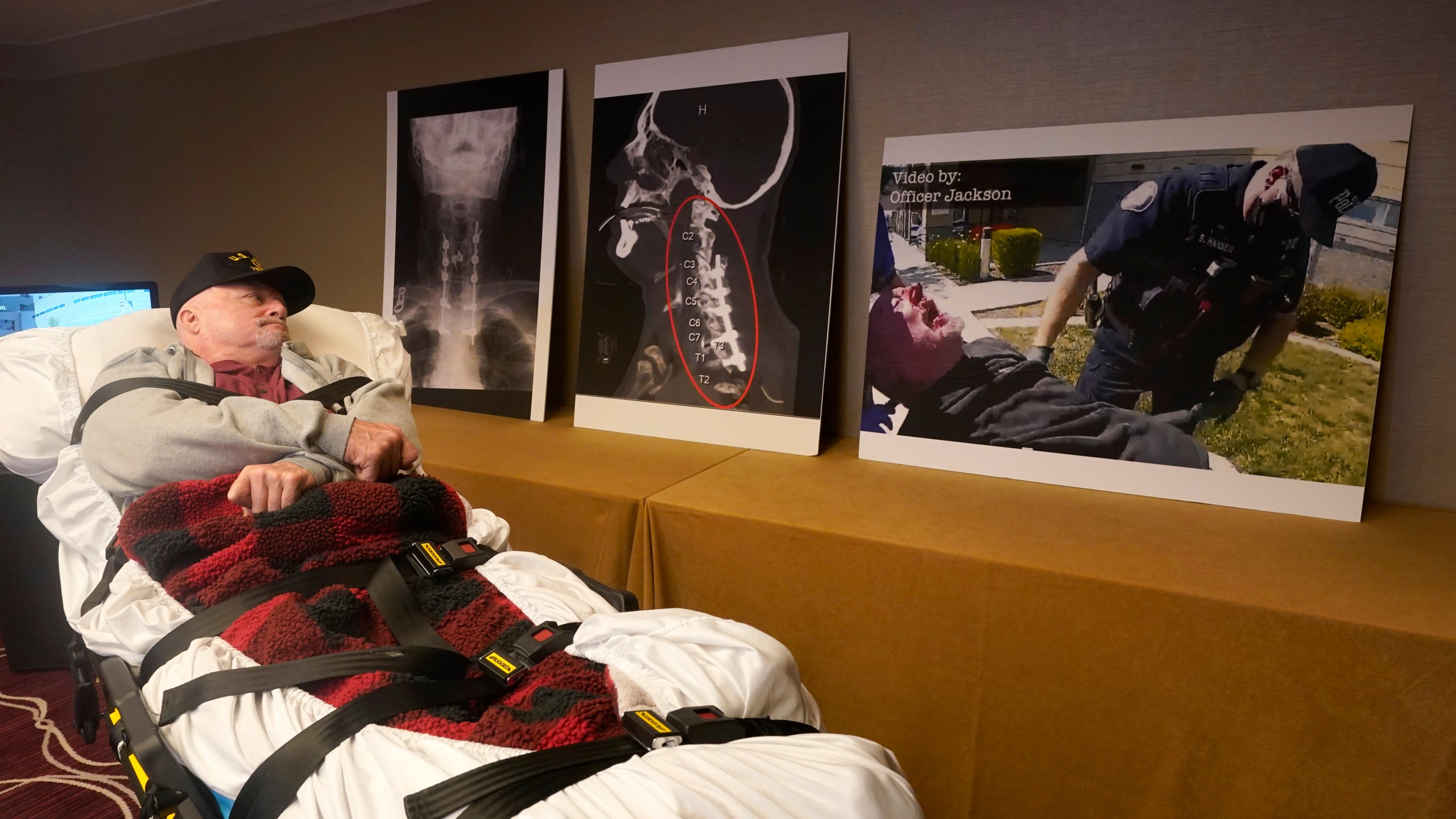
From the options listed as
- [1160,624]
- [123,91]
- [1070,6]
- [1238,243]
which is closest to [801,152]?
[1070,6]

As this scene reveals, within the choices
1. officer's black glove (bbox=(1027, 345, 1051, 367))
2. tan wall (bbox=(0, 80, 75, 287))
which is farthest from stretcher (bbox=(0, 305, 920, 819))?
tan wall (bbox=(0, 80, 75, 287))

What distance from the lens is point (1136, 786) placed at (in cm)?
137

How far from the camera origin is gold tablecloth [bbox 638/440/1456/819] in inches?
48.2

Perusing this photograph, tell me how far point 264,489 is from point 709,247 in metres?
1.27

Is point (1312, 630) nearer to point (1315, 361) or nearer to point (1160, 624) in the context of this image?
point (1160, 624)

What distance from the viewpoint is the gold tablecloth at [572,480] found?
178cm

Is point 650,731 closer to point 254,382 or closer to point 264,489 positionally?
point 264,489

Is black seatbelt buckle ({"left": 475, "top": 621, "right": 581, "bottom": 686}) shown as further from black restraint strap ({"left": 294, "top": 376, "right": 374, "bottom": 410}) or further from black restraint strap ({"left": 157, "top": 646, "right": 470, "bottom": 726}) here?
black restraint strap ({"left": 294, "top": 376, "right": 374, "bottom": 410})

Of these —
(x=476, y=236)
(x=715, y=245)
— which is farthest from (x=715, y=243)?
(x=476, y=236)

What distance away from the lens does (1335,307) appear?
1572 mm

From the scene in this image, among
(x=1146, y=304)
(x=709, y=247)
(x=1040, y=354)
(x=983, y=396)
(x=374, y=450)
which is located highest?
(x=709, y=247)

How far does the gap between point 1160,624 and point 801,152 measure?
4.31ft

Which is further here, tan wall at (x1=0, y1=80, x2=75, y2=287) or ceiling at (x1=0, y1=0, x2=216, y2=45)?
tan wall at (x1=0, y1=80, x2=75, y2=287)

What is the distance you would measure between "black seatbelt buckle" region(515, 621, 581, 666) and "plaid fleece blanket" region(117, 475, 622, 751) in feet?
0.05
